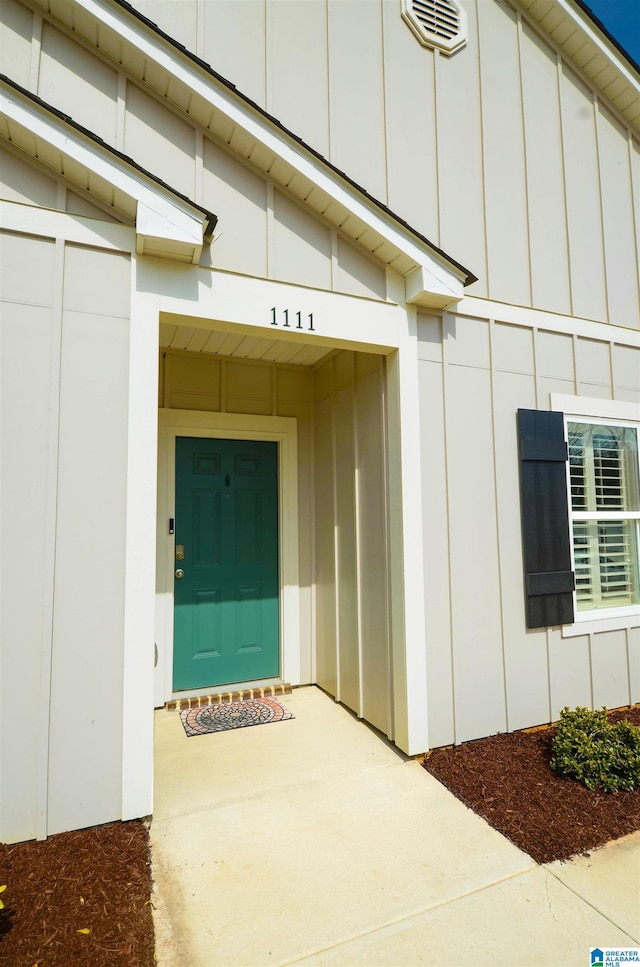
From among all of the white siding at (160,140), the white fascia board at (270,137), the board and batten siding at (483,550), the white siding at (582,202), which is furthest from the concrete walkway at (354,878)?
the white siding at (582,202)

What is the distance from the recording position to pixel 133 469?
258 centimetres

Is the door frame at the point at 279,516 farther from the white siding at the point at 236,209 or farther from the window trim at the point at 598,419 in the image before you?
the window trim at the point at 598,419

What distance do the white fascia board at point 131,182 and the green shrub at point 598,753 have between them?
11.5 ft

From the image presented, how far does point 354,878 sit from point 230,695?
2.14 m

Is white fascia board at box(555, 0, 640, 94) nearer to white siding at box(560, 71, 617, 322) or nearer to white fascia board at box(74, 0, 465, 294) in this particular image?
white siding at box(560, 71, 617, 322)

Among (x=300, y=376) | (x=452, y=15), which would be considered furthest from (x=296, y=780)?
(x=452, y=15)

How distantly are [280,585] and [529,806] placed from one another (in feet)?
8.00

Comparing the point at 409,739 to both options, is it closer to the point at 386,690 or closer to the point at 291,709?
the point at 386,690

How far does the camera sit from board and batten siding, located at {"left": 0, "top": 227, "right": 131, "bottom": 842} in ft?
7.66

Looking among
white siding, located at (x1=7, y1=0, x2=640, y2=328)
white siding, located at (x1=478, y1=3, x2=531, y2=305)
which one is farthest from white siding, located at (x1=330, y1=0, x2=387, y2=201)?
white siding, located at (x1=478, y1=3, x2=531, y2=305)

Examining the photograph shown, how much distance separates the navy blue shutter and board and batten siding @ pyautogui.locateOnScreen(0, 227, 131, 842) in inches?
106

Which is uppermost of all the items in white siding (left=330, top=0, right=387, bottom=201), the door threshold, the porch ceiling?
white siding (left=330, top=0, right=387, bottom=201)

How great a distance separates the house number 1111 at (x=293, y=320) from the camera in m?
2.97

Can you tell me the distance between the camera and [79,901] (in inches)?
76.8
